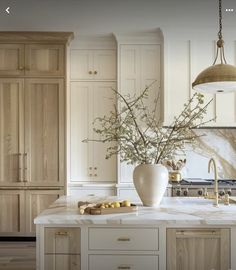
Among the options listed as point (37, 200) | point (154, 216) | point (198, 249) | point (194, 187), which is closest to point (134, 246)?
point (154, 216)

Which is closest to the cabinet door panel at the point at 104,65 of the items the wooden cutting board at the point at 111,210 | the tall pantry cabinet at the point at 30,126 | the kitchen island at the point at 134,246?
the tall pantry cabinet at the point at 30,126

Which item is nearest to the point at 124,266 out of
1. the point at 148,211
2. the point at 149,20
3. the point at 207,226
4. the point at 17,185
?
the point at 148,211

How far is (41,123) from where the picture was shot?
4.92m

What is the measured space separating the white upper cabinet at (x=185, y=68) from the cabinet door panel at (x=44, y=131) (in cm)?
137

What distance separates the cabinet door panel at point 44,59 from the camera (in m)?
4.92

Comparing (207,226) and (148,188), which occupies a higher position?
(148,188)

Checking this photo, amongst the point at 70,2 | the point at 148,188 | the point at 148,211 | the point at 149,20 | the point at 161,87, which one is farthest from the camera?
the point at 161,87

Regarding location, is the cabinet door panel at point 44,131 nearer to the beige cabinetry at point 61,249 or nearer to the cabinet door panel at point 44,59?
the cabinet door panel at point 44,59

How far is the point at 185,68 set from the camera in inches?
196

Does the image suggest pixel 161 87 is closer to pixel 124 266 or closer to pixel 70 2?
pixel 70 2

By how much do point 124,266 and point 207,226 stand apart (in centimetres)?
55

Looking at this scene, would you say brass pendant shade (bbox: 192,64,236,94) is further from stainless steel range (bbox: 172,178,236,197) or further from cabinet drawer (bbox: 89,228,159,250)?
stainless steel range (bbox: 172,178,236,197)

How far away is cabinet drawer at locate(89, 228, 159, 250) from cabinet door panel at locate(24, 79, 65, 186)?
2.63 meters

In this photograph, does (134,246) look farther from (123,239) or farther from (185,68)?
(185,68)
